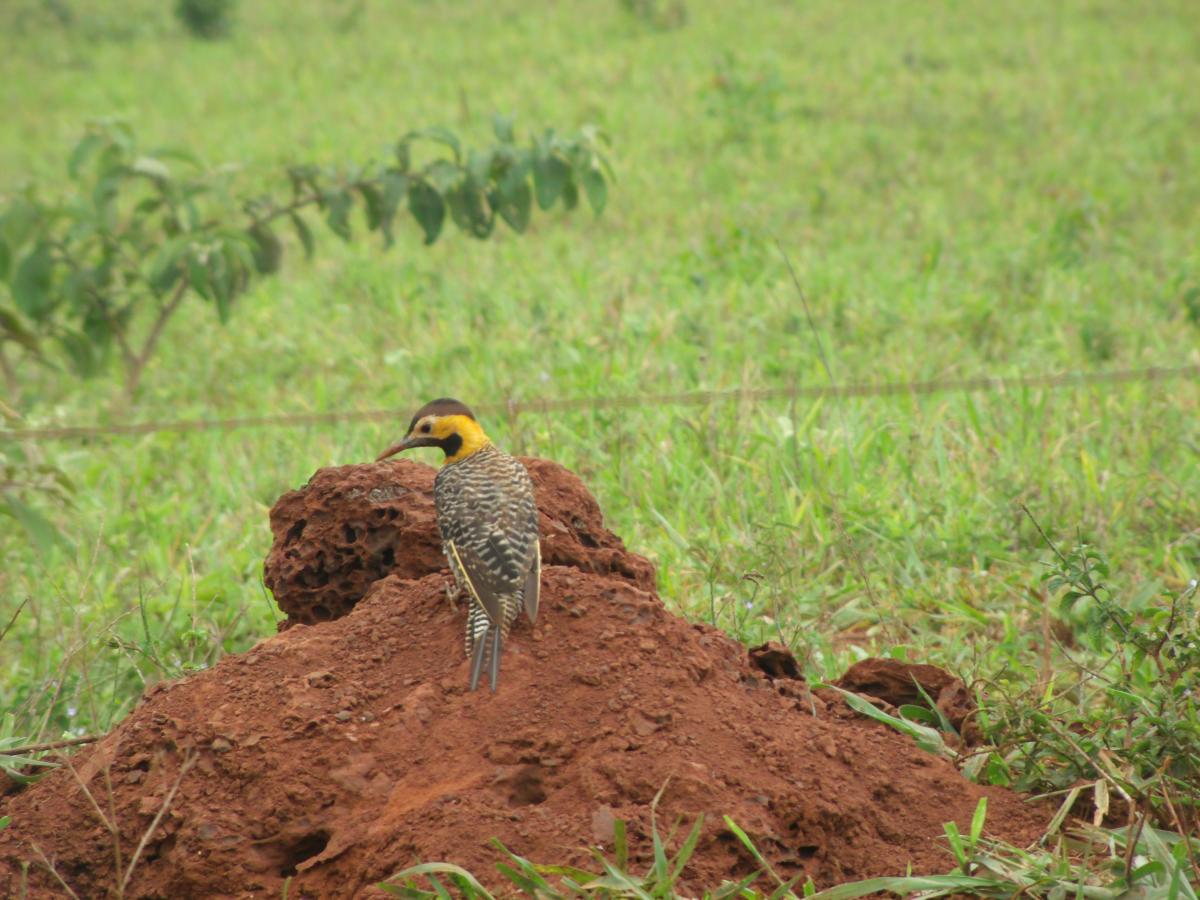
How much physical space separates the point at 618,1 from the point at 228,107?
4.52m

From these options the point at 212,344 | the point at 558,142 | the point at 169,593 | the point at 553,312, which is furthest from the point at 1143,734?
the point at 212,344

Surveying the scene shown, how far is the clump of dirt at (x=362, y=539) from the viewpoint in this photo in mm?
3529

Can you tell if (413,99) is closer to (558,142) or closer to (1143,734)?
(558,142)

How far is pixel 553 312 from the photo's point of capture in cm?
742

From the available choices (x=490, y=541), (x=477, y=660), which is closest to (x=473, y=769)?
(x=477, y=660)

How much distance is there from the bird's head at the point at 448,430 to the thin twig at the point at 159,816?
103 cm

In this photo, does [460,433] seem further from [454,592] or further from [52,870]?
[52,870]

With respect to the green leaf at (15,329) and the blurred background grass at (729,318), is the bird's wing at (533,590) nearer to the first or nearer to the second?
the blurred background grass at (729,318)

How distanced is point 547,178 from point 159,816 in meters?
4.39

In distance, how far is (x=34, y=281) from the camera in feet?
22.6

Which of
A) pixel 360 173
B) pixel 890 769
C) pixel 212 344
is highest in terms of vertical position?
pixel 360 173

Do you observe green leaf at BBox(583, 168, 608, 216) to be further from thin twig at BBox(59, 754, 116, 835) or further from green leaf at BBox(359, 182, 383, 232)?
thin twig at BBox(59, 754, 116, 835)

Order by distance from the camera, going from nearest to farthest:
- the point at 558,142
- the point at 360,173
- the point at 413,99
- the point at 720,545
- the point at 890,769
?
the point at 890,769, the point at 720,545, the point at 558,142, the point at 360,173, the point at 413,99

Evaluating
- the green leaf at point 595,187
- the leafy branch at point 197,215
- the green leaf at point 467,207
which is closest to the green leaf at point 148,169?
the leafy branch at point 197,215
